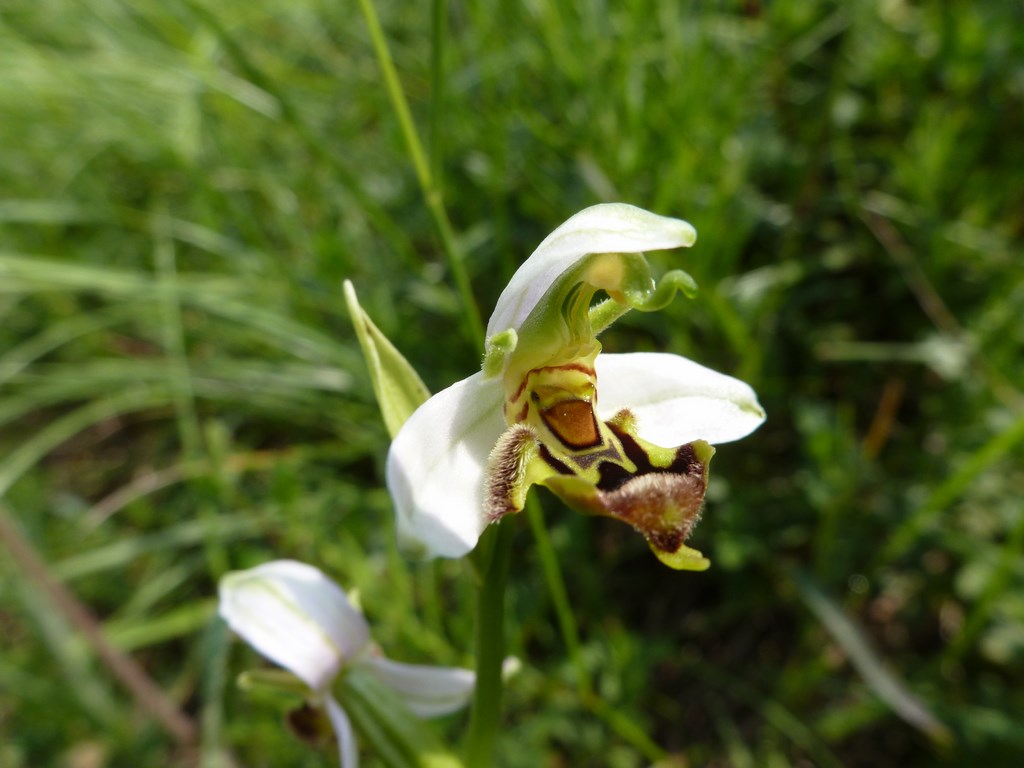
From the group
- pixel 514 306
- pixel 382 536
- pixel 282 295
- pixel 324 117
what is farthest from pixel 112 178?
pixel 514 306

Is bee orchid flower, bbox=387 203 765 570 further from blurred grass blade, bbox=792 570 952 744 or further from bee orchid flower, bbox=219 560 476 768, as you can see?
blurred grass blade, bbox=792 570 952 744

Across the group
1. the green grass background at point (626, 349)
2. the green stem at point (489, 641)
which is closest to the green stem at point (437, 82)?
the green grass background at point (626, 349)

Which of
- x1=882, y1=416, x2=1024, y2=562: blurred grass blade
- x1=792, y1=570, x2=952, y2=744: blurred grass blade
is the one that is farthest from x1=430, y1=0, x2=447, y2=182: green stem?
x1=792, y1=570, x2=952, y2=744: blurred grass blade

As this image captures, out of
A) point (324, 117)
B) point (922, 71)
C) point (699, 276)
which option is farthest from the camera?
point (324, 117)

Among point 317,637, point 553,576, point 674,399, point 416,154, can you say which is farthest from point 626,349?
point 317,637

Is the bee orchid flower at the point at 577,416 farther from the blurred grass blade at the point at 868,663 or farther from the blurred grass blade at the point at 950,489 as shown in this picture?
the blurred grass blade at the point at 868,663

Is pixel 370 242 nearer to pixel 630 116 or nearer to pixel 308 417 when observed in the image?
pixel 308 417

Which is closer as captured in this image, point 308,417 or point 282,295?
point 282,295

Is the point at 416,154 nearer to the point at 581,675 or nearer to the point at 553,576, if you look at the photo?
the point at 553,576
